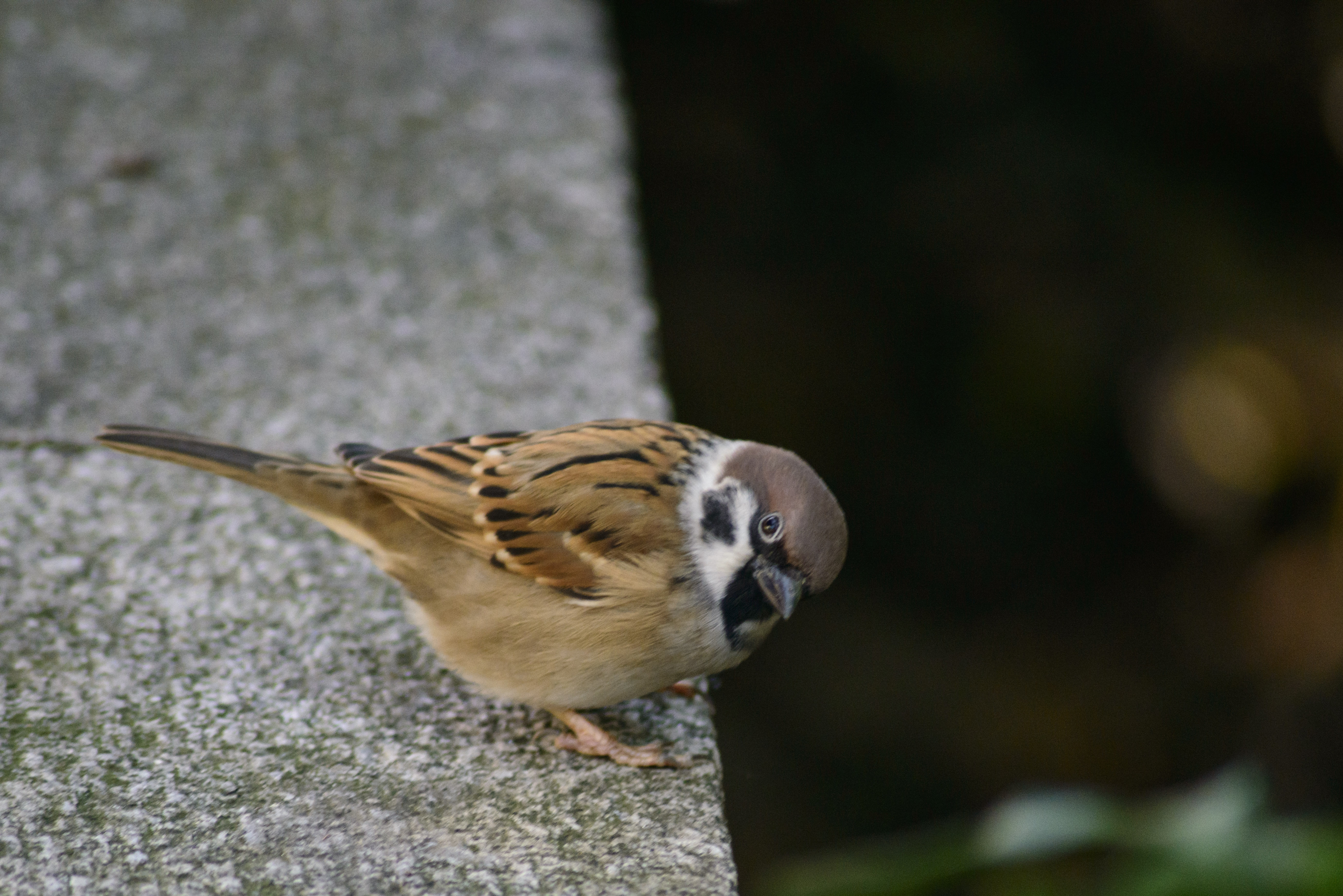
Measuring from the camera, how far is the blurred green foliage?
2377 millimetres

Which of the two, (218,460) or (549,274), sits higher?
(549,274)

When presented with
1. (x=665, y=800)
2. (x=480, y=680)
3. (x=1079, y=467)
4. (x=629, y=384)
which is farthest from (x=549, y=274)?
(x=1079, y=467)

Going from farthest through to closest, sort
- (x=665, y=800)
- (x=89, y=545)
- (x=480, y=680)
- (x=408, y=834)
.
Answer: (x=89, y=545), (x=480, y=680), (x=665, y=800), (x=408, y=834)

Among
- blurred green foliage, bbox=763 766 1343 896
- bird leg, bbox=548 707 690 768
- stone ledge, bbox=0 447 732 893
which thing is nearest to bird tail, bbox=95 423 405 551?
stone ledge, bbox=0 447 732 893

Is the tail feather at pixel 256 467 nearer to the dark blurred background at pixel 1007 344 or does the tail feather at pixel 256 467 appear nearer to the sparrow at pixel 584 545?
the sparrow at pixel 584 545

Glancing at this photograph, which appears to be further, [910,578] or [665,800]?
[910,578]

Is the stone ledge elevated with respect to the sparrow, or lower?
lower

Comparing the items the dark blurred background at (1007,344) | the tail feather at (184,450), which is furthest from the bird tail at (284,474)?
the dark blurred background at (1007,344)

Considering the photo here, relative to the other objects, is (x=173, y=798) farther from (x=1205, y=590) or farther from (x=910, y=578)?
(x=1205, y=590)

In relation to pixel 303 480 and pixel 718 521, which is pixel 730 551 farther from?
pixel 303 480

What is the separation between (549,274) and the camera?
3.45 m

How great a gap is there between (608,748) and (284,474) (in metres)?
0.80

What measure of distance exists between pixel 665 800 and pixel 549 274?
5.67 feet

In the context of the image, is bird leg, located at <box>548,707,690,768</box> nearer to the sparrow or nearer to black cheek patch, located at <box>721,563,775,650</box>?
the sparrow
